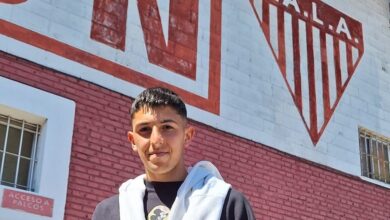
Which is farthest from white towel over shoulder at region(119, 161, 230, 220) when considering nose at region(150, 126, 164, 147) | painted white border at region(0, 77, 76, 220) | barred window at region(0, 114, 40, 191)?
barred window at region(0, 114, 40, 191)

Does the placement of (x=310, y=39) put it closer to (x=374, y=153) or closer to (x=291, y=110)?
(x=291, y=110)

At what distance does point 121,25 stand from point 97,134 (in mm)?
1597

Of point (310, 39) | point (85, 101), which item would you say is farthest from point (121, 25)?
point (310, 39)

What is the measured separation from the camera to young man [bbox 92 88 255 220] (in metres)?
2.52

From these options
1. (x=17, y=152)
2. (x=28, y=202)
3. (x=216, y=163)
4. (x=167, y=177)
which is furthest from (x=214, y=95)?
(x=167, y=177)

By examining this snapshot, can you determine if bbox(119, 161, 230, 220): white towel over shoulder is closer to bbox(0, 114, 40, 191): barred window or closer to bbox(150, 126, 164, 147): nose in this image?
bbox(150, 126, 164, 147): nose

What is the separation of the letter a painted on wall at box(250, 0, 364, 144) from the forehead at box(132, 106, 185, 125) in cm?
763

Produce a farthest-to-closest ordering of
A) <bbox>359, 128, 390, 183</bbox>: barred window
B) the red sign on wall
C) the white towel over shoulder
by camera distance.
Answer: <bbox>359, 128, 390, 183</bbox>: barred window
the red sign on wall
the white towel over shoulder

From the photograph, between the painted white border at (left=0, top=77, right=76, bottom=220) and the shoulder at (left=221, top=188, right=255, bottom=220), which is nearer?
the shoulder at (left=221, top=188, right=255, bottom=220)

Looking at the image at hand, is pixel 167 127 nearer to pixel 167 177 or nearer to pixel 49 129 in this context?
pixel 167 177

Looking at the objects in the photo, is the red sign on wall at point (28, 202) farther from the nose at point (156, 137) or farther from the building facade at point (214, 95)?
the nose at point (156, 137)

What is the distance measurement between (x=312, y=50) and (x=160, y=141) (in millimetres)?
8660

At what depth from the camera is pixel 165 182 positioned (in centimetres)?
265

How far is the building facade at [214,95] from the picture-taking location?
268 inches
